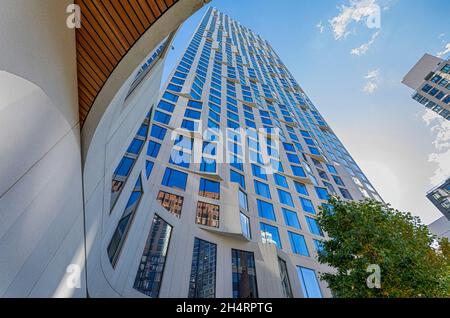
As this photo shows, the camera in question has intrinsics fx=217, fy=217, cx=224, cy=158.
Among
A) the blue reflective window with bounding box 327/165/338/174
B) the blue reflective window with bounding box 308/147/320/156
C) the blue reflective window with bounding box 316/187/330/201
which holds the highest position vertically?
the blue reflective window with bounding box 308/147/320/156

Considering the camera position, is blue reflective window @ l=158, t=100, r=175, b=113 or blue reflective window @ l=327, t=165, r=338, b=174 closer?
blue reflective window @ l=158, t=100, r=175, b=113

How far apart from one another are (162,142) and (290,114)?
26140mm

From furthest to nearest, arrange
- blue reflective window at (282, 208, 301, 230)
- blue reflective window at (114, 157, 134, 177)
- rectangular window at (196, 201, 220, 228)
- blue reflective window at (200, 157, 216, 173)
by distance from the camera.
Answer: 1. blue reflective window at (282, 208, 301, 230)
2. blue reflective window at (200, 157, 216, 173)
3. rectangular window at (196, 201, 220, 228)
4. blue reflective window at (114, 157, 134, 177)

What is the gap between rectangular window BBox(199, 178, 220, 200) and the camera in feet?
54.9

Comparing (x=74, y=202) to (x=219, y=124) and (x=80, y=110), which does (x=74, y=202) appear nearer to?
(x=80, y=110)

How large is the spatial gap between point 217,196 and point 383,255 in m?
11.1

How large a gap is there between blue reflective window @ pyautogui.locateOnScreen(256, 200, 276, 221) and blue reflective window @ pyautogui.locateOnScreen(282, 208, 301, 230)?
4.30 feet

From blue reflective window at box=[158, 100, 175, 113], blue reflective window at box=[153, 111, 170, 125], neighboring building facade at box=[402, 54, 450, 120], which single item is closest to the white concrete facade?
blue reflective window at box=[153, 111, 170, 125]

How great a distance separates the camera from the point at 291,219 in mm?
19500

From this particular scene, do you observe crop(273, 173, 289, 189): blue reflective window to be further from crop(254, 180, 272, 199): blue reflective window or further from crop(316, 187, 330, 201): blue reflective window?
crop(316, 187, 330, 201): blue reflective window

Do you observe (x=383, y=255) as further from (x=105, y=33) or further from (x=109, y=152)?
(x=105, y=33)

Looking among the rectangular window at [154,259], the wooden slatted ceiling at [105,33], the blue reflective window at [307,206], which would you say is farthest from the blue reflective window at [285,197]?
the wooden slatted ceiling at [105,33]

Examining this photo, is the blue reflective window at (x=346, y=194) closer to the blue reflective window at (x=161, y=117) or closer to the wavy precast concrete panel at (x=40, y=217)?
the blue reflective window at (x=161, y=117)
